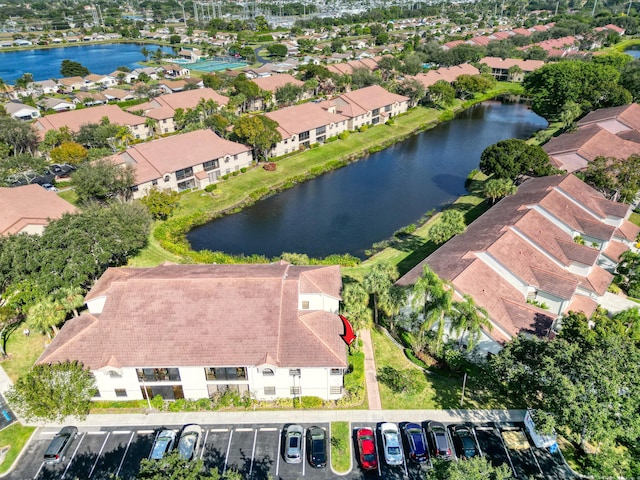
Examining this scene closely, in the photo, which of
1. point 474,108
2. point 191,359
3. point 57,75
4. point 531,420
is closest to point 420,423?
point 531,420

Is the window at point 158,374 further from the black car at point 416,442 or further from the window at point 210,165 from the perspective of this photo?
the window at point 210,165

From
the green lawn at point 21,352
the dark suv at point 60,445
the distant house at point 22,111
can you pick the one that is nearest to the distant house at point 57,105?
the distant house at point 22,111

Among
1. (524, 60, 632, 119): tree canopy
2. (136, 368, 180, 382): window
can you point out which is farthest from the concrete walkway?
(524, 60, 632, 119): tree canopy

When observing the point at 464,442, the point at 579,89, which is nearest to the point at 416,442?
the point at 464,442

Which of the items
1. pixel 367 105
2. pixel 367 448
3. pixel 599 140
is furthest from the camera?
pixel 367 105

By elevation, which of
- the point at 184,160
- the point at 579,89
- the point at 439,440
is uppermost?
the point at 579,89

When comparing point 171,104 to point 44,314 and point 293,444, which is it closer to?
point 44,314

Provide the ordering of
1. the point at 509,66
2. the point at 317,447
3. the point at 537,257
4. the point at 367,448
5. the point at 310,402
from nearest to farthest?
1. the point at 367,448
2. the point at 317,447
3. the point at 310,402
4. the point at 537,257
5. the point at 509,66

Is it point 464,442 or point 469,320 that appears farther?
point 469,320
